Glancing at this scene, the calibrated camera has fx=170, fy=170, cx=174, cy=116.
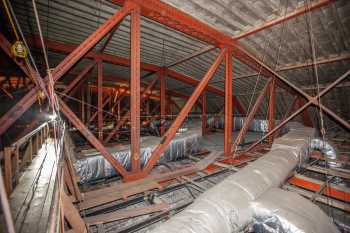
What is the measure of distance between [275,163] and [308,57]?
13.4ft

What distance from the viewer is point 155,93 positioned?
13.6 m

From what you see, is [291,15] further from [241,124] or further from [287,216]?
[241,124]

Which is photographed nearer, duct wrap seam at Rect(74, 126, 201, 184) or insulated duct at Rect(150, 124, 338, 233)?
insulated duct at Rect(150, 124, 338, 233)

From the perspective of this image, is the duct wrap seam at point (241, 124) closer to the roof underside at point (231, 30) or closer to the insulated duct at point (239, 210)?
the roof underside at point (231, 30)

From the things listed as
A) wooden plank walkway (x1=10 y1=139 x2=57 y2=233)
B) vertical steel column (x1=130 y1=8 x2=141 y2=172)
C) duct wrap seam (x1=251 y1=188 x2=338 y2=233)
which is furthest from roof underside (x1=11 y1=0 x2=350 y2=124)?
wooden plank walkway (x1=10 y1=139 x2=57 y2=233)

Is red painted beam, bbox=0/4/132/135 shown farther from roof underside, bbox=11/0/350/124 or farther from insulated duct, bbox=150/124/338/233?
insulated duct, bbox=150/124/338/233

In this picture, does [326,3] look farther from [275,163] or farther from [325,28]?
[275,163]

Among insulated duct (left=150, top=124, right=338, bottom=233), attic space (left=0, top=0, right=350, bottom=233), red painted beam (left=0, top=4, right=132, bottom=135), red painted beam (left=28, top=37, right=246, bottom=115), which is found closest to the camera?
insulated duct (left=150, top=124, right=338, bottom=233)

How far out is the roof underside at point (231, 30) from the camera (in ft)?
11.2

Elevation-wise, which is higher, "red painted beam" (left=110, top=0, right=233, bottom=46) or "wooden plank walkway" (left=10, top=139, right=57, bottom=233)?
"red painted beam" (left=110, top=0, right=233, bottom=46)

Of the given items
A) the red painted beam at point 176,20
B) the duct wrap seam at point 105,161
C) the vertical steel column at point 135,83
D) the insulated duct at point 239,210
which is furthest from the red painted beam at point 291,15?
the duct wrap seam at point 105,161

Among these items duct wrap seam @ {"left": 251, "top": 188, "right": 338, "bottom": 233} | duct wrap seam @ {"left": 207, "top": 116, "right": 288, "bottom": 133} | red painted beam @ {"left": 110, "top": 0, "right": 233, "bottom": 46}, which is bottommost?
duct wrap seam @ {"left": 251, "top": 188, "right": 338, "bottom": 233}

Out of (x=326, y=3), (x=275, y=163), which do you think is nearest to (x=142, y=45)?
(x=326, y=3)

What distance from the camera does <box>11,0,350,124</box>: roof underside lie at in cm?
340
